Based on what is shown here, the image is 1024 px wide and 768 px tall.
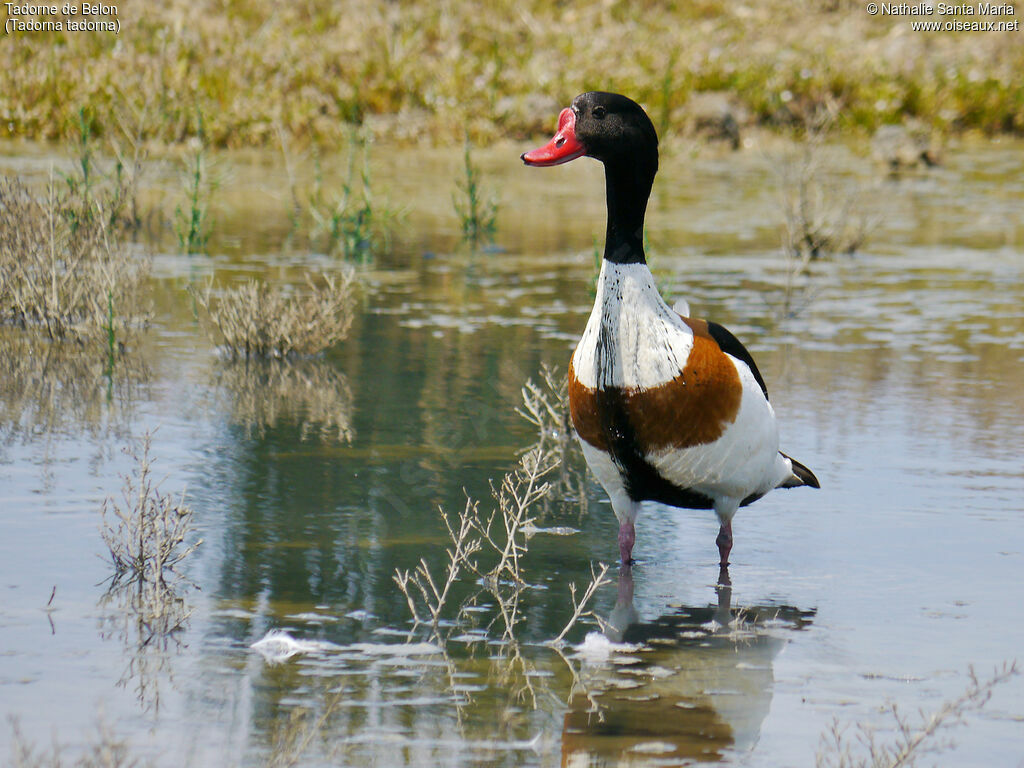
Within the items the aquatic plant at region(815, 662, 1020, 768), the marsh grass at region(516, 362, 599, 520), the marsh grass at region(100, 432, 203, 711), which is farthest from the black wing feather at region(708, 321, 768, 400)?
the marsh grass at region(100, 432, 203, 711)

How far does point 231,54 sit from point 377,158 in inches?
152

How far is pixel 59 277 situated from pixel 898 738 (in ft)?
20.1

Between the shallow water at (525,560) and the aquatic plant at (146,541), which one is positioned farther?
the aquatic plant at (146,541)

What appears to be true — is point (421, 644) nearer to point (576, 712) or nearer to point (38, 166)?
point (576, 712)

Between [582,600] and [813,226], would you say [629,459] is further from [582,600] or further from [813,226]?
[813,226]

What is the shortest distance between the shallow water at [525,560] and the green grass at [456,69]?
7.18m

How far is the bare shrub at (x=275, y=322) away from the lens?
8.29 meters

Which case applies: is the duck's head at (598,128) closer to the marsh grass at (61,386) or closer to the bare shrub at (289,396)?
the bare shrub at (289,396)

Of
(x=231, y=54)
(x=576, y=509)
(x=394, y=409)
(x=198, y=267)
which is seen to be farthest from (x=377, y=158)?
(x=576, y=509)

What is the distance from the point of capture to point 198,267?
10.7 m

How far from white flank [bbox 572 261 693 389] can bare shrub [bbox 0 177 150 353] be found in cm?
383

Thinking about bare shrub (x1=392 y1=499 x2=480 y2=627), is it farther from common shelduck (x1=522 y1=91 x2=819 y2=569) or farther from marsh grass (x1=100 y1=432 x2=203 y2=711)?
marsh grass (x1=100 y1=432 x2=203 y2=711)

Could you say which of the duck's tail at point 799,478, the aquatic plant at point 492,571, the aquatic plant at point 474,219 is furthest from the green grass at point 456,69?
the duck's tail at point 799,478

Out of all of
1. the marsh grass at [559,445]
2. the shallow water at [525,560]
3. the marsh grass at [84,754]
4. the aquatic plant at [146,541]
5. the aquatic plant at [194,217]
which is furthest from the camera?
the aquatic plant at [194,217]
